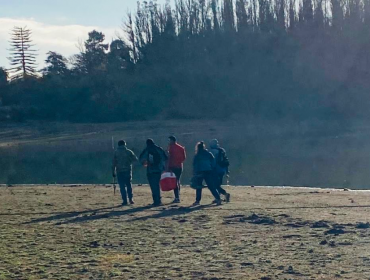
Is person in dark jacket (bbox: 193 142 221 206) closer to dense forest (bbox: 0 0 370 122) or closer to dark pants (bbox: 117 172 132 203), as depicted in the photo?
dark pants (bbox: 117 172 132 203)

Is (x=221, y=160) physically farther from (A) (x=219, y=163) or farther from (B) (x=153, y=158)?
(B) (x=153, y=158)

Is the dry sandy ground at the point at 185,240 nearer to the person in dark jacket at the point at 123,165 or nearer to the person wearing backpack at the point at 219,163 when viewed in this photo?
the person in dark jacket at the point at 123,165

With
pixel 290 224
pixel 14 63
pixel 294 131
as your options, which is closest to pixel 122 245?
pixel 290 224

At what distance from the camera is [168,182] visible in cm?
1606

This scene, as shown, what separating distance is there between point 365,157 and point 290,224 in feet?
82.4

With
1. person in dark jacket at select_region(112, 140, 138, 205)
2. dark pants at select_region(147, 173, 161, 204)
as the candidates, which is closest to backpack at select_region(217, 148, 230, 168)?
dark pants at select_region(147, 173, 161, 204)

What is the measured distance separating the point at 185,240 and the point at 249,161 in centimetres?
2576

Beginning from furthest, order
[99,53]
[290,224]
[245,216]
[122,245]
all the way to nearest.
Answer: [99,53], [245,216], [290,224], [122,245]

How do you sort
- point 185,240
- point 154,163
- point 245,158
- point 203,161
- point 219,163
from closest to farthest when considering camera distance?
point 185,240, point 154,163, point 203,161, point 219,163, point 245,158

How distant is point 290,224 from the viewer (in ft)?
39.8

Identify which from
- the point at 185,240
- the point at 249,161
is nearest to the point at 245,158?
the point at 249,161

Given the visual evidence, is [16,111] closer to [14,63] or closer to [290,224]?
[14,63]

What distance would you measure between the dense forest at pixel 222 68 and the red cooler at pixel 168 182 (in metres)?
41.6

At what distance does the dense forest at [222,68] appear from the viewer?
60.8 metres
